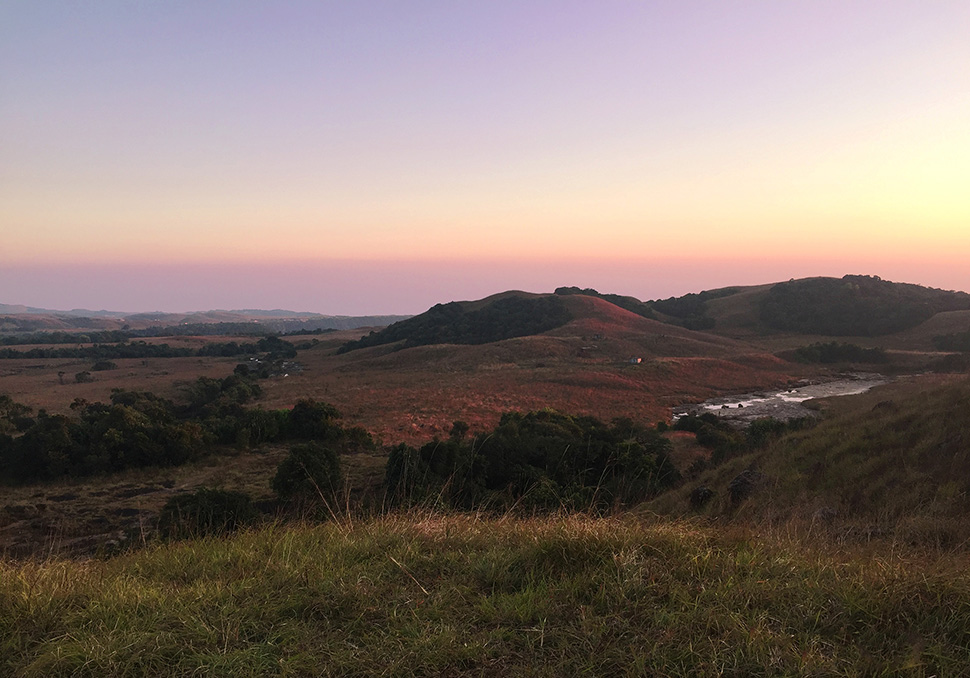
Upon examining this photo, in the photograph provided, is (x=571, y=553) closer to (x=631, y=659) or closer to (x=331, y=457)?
(x=631, y=659)

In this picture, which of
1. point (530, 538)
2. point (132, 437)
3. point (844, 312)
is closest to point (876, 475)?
point (530, 538)

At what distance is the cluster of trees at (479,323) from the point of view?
9388 cm

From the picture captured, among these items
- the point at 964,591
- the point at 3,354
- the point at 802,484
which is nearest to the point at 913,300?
the point at 802,484

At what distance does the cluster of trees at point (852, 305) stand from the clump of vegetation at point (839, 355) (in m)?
31.9

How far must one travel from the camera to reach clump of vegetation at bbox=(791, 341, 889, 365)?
62531 mm

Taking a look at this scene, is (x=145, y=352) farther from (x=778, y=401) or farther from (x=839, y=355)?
(x=839, y=355)

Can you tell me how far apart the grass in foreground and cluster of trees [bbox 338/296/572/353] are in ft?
281

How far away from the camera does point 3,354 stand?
299ft

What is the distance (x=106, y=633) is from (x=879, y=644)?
15.7ft

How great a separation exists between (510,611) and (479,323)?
96.6 metres

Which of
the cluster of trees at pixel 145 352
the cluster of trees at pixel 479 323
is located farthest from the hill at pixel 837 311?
the cluster of trees at pixel 145 352

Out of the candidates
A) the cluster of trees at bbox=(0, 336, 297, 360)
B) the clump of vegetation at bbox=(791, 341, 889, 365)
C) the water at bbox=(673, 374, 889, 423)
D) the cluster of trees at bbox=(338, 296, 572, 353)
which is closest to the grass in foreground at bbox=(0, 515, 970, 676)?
the water at bbox=(673, 374, 889, 423)

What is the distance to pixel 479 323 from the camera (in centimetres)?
9981

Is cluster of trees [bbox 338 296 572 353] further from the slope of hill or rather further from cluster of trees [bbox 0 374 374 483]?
the slope of hill
